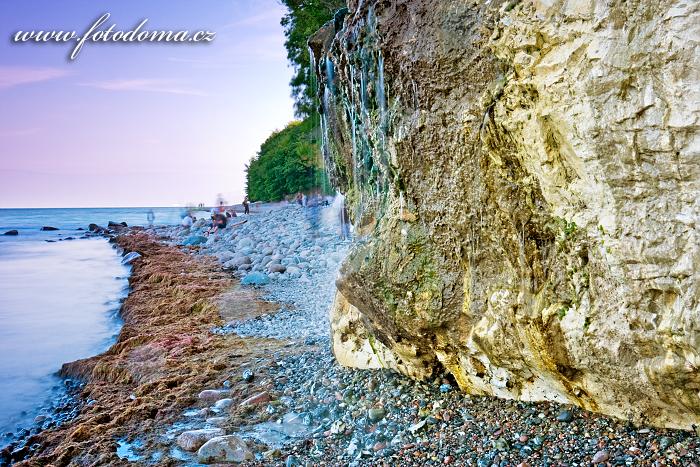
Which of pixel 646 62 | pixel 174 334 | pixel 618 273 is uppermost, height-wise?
pixel 646 62

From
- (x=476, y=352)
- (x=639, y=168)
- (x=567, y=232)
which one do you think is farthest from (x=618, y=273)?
(x=476, y=352)

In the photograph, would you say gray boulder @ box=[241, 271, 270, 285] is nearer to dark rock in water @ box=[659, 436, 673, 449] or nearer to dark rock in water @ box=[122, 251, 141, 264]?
dark rock in water @ box=[659, 436, 673, 449]

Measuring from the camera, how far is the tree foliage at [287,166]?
96.4 ft

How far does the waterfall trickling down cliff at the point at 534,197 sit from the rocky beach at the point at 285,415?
0.87ft

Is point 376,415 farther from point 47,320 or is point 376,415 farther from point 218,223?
point 218,223

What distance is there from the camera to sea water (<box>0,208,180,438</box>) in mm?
8430

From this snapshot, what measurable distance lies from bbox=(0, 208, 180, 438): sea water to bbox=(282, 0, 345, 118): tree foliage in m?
6.56

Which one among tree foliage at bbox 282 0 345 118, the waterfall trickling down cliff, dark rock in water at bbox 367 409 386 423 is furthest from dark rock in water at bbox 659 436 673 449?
tree foliage at bbox 282 0 345 118

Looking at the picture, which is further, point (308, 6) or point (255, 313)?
point (308, 6)

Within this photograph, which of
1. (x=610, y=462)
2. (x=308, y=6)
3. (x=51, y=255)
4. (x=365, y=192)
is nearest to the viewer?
(x=610, y=462)

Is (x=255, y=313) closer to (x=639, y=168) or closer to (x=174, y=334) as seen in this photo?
(x=174, y=334)

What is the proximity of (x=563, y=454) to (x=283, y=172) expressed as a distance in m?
30.4

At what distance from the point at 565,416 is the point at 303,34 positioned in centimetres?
1501

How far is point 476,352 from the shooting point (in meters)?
4.86
